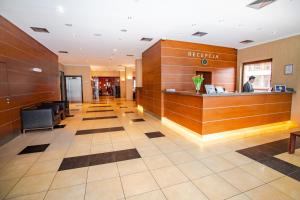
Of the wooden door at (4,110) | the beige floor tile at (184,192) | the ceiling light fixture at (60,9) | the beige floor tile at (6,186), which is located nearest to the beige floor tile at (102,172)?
the beige floor tile at (184,192)

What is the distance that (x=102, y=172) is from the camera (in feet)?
8.73

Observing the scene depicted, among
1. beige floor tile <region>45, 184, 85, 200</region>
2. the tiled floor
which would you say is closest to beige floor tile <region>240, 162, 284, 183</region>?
the tiled floor

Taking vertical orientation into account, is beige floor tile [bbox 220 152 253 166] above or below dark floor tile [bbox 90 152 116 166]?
above

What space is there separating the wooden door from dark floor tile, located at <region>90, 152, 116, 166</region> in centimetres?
268

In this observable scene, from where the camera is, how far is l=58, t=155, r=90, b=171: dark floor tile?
2.86 m

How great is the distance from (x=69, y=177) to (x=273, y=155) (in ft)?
13.2

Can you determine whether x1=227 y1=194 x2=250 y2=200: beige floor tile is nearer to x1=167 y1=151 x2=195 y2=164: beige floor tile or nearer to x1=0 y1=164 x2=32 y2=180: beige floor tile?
x1=167 y1=151 x2=195 y2=164: beige floor tile

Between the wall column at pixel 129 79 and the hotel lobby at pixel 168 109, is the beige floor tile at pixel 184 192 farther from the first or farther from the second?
the wall column at pixel 129 79

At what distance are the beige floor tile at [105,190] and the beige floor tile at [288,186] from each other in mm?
2285

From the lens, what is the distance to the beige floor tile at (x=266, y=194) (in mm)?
2035

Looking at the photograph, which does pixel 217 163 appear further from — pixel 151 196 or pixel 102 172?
A: pixel 102 172

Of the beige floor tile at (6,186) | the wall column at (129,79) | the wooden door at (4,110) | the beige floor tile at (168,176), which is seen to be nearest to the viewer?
the beige floor tile at (6,186)

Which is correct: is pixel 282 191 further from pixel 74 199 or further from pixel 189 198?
pixel 74 199

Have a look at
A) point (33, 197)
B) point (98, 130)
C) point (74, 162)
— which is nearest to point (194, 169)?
point (74, 162)
